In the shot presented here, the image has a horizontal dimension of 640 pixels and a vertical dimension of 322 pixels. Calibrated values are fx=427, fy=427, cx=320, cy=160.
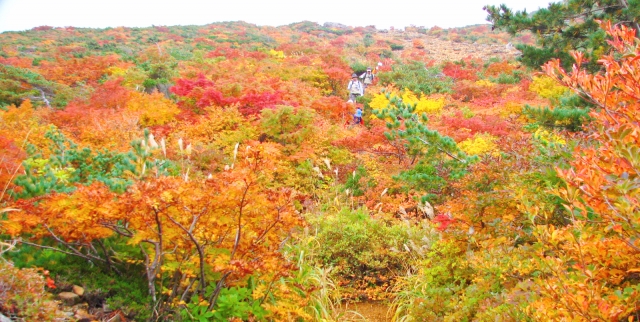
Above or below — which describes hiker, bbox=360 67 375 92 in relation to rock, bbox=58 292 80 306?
above

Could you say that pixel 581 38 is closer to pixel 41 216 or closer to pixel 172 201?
pixel 172 201

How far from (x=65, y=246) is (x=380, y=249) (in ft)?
10.2

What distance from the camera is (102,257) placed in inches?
125

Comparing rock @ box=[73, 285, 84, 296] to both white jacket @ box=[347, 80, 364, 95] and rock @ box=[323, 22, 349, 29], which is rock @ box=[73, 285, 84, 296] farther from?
rock @ box=[323, 22, 349, 29]

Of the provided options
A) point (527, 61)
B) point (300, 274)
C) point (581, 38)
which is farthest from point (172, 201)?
point (581, 38)

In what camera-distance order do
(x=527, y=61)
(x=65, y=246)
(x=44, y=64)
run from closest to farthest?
(x=65, y=246) < (x=527, y=61) < (x=44, y=64)

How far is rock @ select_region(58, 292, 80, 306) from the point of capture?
274 cm

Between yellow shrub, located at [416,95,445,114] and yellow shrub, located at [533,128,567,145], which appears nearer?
yellow shrub, located at [533,128,567,145]

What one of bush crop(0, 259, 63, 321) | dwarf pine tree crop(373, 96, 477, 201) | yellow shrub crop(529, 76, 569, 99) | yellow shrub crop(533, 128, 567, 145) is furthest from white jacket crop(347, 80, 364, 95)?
bush crop(0, 259, 63, 321)

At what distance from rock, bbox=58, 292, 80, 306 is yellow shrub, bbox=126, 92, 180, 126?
7.39m

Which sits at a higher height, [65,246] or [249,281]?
[65,246]

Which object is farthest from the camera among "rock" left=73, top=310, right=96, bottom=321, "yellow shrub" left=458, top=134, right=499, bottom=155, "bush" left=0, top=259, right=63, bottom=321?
"yellow shrub" left=458, top=134, right=499, bottom=155

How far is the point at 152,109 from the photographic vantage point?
990 cm

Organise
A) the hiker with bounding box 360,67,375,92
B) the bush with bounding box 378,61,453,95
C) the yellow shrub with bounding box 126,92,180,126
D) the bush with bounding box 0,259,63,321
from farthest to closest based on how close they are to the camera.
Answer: the hiker with bounding box 360,67,375,92, the bush with bounding box 378,61,453,95, the yellow shrub with bounding box 126,92,180,126, the bush with bounding box 0,259,63,321
